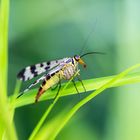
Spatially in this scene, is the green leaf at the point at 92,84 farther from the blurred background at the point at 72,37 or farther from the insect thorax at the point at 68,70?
the blurred background at the point at 72,37

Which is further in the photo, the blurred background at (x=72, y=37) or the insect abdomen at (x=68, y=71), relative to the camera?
the blurred background at (x=72, y=37)

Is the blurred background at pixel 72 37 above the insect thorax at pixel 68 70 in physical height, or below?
below

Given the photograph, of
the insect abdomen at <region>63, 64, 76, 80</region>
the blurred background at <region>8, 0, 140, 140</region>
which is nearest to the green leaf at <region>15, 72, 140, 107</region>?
the insect abdomen at <region>63, 64, 76, 80</region>

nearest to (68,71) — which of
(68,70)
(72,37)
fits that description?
(68,70)

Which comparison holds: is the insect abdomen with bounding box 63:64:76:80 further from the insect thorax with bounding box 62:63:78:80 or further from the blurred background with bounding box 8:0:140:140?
the blurred background with bounding box 8:0:140:140

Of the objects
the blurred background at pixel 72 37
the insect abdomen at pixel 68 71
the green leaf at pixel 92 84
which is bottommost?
the blurred background at pixel 72 37

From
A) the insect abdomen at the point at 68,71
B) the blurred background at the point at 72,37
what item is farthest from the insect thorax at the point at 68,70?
the blurred background at the point at 72,37

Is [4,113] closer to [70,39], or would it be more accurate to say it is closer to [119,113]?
[119,113]

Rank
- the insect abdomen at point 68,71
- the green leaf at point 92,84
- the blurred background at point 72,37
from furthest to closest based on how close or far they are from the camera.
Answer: the blurred background at point 72,37
the insect abdomen at point 68,71
the green leaf at point 92,84

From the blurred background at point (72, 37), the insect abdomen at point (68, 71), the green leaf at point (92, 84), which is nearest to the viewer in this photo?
the green leaf at point (92, 84)
